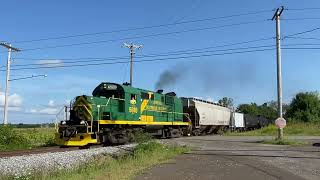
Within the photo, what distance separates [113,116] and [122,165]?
34.6 feet

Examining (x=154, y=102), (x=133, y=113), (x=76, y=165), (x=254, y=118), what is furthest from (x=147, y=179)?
(x=254, y=118)

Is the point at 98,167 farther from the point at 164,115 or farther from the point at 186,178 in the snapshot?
the point at 164,115

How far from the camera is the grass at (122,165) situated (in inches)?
502

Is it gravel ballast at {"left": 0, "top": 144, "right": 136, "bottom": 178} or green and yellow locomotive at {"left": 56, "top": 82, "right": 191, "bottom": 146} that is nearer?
gravel ballast at {"left": 0, "top": 144, "right": 136, "bottom": 178}

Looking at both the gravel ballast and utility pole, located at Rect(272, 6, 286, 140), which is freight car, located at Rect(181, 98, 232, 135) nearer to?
utility pole, located at Rect(272, 6, 286, 140)

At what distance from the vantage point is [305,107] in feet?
331

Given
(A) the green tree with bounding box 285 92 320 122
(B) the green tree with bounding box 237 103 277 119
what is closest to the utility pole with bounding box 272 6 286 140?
(A) the green tree with bounding box 285 92 320 122

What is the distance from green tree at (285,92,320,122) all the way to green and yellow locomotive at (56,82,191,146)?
7045 centimetres

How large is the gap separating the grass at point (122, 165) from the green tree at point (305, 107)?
81.2 metres

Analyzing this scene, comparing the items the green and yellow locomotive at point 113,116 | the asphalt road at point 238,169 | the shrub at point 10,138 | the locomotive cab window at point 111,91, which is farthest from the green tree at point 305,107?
the asphalt road at point 238,169

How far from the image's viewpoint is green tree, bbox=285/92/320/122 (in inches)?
3855

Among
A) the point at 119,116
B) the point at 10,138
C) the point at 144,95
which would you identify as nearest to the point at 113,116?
the point at 119,116

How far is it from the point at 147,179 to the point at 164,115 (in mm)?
21393

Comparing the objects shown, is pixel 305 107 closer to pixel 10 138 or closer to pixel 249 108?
pixel 249 108
